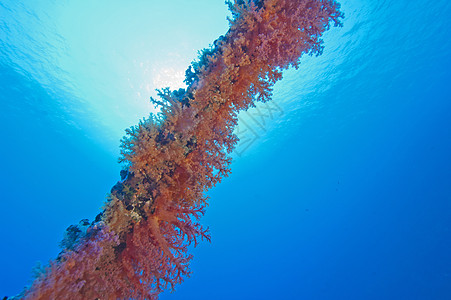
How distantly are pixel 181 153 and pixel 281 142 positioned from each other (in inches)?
1731

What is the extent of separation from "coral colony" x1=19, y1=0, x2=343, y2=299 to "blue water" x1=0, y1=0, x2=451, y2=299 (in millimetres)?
18598

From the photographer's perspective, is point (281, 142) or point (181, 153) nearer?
point (181, 153)

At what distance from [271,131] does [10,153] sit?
49.8 meters

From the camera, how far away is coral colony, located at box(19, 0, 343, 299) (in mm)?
2430

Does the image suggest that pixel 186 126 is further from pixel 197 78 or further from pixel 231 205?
pixel 231 205

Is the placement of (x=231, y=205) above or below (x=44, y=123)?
below

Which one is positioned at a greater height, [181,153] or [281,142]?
[181,153]

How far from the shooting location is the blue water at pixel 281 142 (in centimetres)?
2048

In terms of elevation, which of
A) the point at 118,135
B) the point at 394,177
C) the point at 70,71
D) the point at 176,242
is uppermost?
the point at 70,71

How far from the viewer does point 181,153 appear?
265 cm

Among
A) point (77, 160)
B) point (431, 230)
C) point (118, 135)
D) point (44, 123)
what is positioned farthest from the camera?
point (77, 160)

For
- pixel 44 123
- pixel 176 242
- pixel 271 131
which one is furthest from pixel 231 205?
pixel 176 242

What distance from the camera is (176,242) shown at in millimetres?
2867

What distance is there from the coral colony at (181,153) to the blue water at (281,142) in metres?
18.6
